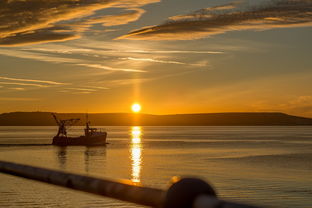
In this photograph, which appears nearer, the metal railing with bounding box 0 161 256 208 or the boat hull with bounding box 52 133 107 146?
the metal railing with bounding box 0 161 256 208

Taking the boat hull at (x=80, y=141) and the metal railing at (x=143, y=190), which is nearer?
the metal railing at (x=143, y=190)

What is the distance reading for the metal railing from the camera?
1.99 m

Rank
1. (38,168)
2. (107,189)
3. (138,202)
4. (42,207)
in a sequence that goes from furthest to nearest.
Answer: (42,207), (38,168), (107,189), (138,202)

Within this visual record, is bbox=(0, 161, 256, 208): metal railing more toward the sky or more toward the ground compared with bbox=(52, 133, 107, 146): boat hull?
more toward the sky

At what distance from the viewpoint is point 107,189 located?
2.78 m

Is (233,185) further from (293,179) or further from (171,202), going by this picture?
(171,202)

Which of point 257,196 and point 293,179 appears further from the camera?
point 293,179

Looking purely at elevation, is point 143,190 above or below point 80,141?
above

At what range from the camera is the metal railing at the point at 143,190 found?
1.99 metres

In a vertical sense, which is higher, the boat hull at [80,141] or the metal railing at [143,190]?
the metal railing at [143,190]

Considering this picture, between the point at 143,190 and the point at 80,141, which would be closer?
the point at 143,190

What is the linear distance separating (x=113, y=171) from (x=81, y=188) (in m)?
70.9

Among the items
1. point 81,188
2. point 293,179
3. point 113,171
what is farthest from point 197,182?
point 113,171

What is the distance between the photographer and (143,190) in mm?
2486
